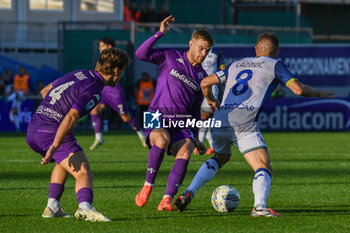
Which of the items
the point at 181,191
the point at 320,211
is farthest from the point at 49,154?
the point at 181,191

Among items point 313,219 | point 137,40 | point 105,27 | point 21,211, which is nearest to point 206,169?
point 313,219

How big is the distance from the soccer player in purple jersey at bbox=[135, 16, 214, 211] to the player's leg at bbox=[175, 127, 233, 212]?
29 cm

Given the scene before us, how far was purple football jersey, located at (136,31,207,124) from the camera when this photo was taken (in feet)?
25.1

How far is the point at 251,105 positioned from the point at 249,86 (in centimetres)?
18

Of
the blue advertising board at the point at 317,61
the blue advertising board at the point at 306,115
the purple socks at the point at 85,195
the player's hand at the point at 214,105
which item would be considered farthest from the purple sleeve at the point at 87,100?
the blue advertising board at the point at 317,61

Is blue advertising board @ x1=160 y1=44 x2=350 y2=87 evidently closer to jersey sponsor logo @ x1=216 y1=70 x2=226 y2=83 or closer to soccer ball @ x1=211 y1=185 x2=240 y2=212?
soccer ball @ x1=211 y1=185 x2=240 y2=212

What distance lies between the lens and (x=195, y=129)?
784cm

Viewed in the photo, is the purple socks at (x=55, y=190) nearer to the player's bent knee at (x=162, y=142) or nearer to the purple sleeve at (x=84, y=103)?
the purple sleeve at (x=84, y=103)

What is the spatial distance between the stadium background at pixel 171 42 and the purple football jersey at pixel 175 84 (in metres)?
15.3

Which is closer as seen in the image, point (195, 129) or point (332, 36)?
point (195, 129)

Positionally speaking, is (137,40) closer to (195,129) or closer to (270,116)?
(270,116)

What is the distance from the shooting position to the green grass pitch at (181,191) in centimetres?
650

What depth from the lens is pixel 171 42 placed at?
25.1 metres

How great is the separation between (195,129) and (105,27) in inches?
779
